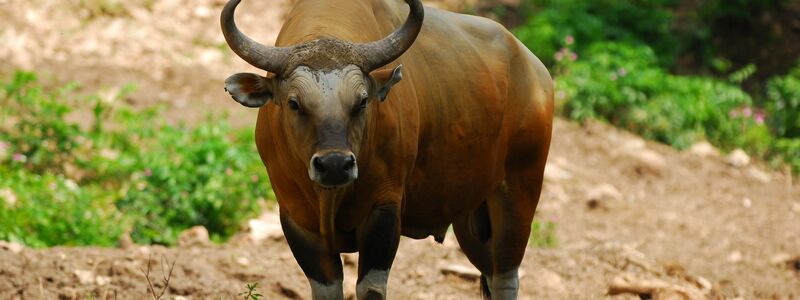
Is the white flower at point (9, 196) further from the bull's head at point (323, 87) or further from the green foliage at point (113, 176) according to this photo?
the bull's head at point (323, 87)

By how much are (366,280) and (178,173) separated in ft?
12.9

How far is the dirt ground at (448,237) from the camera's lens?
750 centimetres

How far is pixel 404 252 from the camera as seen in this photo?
8.73 m

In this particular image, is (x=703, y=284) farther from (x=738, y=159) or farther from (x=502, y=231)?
(x=738, y=159)

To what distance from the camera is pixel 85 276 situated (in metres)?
7.11

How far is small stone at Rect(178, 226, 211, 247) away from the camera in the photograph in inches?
347

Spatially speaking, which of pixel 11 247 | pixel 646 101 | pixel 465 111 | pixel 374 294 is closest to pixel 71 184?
pixel 11 247

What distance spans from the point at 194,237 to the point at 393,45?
4.20 m

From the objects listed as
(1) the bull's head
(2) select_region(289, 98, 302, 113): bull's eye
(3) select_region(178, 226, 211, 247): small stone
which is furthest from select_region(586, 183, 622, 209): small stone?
(2) select_region(289, 98, 302, 113): bull's eye

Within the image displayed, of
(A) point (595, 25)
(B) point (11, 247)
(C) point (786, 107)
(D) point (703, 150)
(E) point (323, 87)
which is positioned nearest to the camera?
(E) point (323, 87)

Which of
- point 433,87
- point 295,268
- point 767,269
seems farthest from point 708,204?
point 433,87

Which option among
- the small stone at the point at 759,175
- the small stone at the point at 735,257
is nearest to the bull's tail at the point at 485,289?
the small stone at the point at 735,257

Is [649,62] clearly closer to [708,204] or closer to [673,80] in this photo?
[673,80]

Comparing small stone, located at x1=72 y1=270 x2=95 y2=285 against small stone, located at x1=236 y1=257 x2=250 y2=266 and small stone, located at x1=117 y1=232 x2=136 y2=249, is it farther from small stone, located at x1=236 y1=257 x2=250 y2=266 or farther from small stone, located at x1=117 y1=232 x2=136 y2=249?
small stone, located at x1=117 y1=232 x2=136 y2=249
